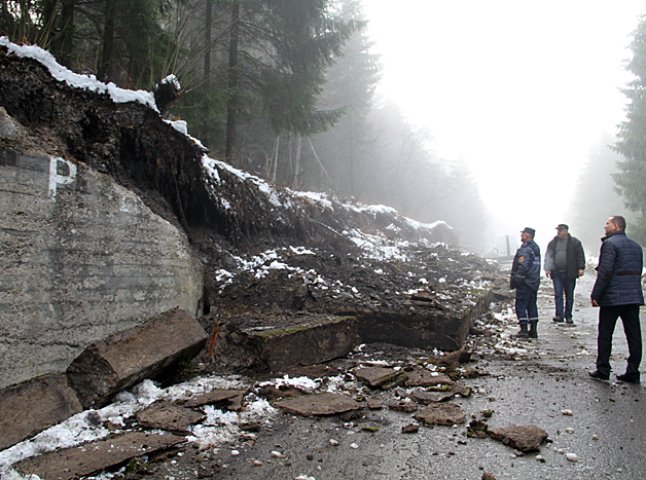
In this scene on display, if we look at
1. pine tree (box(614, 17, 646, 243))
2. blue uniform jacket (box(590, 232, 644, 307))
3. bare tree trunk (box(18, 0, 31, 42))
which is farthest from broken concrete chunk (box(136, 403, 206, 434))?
pine tree (box(614, 17, 646, 243))

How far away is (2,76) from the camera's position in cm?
484

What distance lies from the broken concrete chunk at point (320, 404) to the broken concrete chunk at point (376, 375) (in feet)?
1.71

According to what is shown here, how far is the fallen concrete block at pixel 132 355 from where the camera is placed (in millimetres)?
4223

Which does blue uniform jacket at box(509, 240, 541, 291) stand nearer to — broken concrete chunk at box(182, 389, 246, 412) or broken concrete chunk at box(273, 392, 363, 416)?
broken concrete chunk at box(273, 392, 363, 416)

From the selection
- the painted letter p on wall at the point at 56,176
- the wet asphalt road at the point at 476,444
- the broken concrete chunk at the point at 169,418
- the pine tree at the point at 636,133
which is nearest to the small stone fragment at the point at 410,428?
the wet asphalt road at the point at 476,444

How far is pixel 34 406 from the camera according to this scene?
3832mm

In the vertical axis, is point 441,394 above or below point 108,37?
below

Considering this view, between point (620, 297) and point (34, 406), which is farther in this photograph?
point (620, 297)

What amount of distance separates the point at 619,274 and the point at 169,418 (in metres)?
5.16

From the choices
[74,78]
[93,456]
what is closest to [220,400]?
[93,456]

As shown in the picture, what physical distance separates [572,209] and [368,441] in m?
76.6

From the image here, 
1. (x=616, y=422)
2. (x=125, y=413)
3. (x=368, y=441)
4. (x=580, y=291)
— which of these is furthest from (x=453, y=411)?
(x=580, y=291)

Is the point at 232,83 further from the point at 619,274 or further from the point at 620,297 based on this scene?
the point at 620,297

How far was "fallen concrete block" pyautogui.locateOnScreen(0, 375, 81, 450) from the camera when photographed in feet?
11.5
